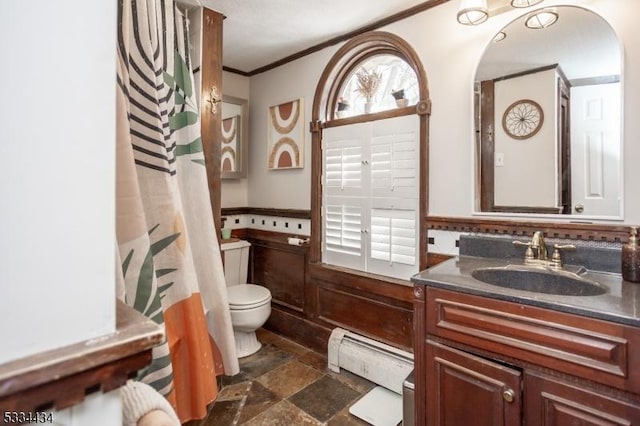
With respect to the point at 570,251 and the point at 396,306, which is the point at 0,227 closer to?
the point at 570,251

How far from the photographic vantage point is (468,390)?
117 cm

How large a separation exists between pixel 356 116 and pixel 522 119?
38.5 inches

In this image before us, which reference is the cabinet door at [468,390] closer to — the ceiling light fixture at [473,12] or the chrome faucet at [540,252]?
the chrome faucet at [540,252]

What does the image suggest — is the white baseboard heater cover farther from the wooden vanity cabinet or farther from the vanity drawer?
the vanity drawer

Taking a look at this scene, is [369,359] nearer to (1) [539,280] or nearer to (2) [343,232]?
(2) [343,232]

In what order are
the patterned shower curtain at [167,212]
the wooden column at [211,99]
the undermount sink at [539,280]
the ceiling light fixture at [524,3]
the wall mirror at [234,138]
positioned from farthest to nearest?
the wall mirror at [234,138] < the wooden column at [211,99] < the ceiling light fixture at [524,3] < the undermount sink at [539,280] < the patterned shower curtain at [167,212]

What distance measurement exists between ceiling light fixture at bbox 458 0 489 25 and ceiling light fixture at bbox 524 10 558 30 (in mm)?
195

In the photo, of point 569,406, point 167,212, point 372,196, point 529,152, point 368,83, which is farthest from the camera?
point 368,83

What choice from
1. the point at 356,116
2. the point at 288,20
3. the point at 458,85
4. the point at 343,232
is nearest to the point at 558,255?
the point at 458,85

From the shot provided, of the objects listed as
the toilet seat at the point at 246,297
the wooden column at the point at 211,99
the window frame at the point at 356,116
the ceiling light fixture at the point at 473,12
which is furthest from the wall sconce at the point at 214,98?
the ceiling light fixture at the point at 473,12

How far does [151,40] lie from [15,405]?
1.12 meters

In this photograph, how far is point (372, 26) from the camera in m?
2.11

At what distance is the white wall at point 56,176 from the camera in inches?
13.8

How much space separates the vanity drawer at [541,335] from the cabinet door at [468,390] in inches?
2.3
